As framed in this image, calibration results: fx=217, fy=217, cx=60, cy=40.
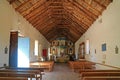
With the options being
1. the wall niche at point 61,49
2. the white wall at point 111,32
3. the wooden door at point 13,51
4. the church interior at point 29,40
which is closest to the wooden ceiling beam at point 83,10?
the church interior at point 29,40

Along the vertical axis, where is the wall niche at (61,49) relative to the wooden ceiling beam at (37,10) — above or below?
below

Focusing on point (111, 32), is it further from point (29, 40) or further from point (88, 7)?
point (29, 40)

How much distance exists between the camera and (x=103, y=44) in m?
9.88

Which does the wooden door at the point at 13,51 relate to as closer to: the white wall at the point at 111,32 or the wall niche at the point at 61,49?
the white wall at the point at 111,32

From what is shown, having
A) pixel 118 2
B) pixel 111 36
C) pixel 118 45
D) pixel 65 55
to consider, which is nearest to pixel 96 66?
pixel 111 36

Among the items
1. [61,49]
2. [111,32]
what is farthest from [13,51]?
[61,49]

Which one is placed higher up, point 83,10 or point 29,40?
point 83,10

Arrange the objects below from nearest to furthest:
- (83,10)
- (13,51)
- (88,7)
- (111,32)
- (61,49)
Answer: (111,32) < (13,51) < (88,7) < (83,10) < (61,49)

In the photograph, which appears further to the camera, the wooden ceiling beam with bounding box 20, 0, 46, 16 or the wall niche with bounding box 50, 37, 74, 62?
the wall niche with bounding box 50, 37, 74, 62

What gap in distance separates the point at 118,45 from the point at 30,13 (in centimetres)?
527

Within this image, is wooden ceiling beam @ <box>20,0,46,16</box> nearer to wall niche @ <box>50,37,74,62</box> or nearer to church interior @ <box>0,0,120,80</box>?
church interior @ <box>0,0,120,80</box>

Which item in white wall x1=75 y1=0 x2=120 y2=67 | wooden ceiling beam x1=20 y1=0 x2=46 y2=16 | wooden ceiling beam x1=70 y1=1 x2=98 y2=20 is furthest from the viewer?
wooden ceiling beam x1=70 y1=1 x2=98 y2=20

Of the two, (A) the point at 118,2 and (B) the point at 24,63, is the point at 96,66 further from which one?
(A) the point at 118,2

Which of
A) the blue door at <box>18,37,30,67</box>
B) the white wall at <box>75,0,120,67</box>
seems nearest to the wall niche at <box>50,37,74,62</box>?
the blue door at <box>18,37,30,67</box>
